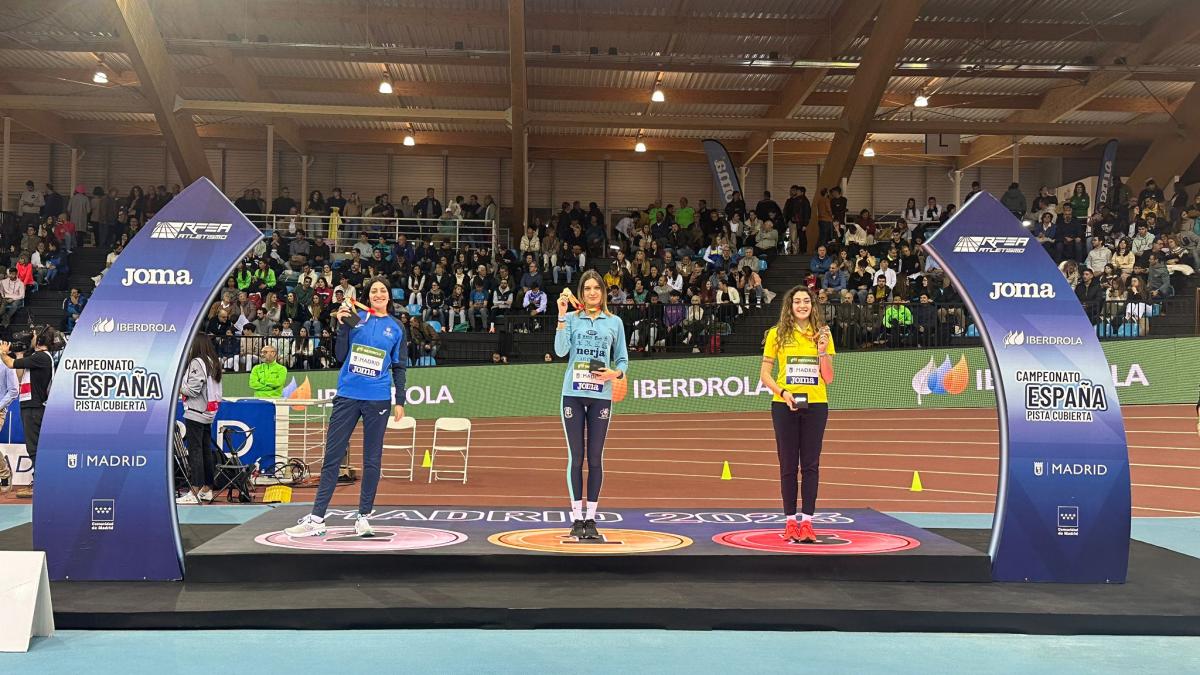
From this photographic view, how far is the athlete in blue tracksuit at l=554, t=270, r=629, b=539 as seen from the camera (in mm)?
6871

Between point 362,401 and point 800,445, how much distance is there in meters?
2.86

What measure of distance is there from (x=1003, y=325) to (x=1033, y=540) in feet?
4.43

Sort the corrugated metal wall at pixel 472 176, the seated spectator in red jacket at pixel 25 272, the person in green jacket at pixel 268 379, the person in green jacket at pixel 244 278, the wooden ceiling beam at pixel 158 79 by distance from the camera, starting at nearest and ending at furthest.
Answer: the person in green jacket at pixel 268 379 → the wooden ceiling beam at pixel 158 79 → the person in green jacket at pixel 244 278 → the seated spectator in red jacket at pixel 25 272 → the corrugated metal wall at pixel 472 176

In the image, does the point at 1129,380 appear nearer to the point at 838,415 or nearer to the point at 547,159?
the point at 838,415

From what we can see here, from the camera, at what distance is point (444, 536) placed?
691 centimetres

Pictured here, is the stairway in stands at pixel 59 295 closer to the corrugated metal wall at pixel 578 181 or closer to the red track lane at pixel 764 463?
the red track lane at pixel 764 463

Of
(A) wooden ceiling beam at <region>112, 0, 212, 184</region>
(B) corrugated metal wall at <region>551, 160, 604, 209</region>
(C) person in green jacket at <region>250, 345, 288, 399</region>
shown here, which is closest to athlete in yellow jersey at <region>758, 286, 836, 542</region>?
(C) person in green jacket at <region>250, 345, 288, 399</region>

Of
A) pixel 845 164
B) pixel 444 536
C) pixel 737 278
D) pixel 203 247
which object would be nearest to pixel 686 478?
pixel 444 536

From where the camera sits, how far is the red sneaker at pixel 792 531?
683 centimetres

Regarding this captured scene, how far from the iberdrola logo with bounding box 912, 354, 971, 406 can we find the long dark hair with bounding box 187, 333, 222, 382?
13.4 meters

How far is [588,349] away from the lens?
697 cm

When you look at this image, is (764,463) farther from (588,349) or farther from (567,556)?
(567,556)

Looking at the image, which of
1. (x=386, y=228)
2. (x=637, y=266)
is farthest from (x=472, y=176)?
(x=637, y=266)

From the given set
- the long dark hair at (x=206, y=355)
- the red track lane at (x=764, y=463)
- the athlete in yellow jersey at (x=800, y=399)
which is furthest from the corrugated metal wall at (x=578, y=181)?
the athlete in yellow jersey at (x=800, y=399)
